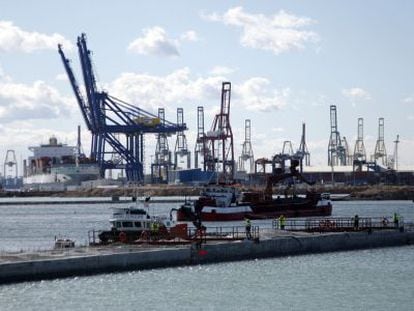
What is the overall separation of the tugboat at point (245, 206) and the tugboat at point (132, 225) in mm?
35042

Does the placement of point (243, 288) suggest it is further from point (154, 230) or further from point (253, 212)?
point (253, 212)

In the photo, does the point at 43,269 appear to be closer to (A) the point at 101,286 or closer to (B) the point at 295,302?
(A) the point at 101,286

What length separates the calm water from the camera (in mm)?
44188

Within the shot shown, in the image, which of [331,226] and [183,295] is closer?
[183,295]

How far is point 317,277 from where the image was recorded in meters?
53.2


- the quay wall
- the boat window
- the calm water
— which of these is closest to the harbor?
the quay wall

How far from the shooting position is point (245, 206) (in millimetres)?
111312

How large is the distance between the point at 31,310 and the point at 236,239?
2240 centimetres

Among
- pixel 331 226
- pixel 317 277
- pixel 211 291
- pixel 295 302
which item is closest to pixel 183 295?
pixel 211 291

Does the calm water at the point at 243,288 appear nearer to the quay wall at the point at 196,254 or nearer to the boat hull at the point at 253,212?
the quay wall at the point at 196,254

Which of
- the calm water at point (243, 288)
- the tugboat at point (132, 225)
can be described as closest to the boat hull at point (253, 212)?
the tugboat at point (132, 225)

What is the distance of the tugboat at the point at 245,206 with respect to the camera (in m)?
107

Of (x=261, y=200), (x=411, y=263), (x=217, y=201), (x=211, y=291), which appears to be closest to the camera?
(x=211, y=291)

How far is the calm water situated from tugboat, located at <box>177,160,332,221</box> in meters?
42.7
